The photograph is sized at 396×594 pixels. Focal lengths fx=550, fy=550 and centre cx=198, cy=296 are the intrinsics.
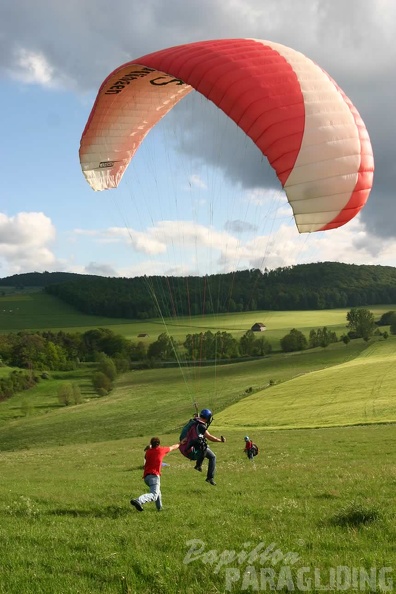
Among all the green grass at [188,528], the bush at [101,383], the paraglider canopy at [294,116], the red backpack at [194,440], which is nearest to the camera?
the green grass at [188,528]

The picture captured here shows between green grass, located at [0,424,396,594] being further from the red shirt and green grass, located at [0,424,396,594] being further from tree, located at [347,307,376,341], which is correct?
tree, located at [347,307,376,341]

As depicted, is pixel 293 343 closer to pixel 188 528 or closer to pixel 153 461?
pixel 153 461

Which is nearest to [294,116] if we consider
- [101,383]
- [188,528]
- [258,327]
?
[188,528]

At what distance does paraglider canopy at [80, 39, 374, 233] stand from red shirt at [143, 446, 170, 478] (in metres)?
5.07

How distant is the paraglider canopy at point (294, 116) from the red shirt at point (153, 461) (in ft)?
16.6

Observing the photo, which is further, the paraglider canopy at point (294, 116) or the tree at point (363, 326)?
the tree at point (363, 326)

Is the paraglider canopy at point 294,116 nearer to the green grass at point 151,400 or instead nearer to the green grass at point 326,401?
the green grass at point 151,400

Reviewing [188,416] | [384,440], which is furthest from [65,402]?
[384,440]

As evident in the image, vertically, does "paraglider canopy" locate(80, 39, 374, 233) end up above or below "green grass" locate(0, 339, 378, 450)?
above

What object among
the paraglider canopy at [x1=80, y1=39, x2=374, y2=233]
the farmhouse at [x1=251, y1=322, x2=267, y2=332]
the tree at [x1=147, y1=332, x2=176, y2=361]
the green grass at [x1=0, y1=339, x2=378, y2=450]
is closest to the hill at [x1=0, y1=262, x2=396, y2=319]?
the farmhouse at [x1=251, y1=322, x2=267, y2=332]

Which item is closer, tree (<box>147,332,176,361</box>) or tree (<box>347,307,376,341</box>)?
tree (<box>147,332,176,361</box>)

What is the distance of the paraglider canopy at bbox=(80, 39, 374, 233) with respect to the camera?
1071cm

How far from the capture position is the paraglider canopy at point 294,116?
10.7m

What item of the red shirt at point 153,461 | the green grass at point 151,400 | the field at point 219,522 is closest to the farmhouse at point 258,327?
the green grass at point 151,400
